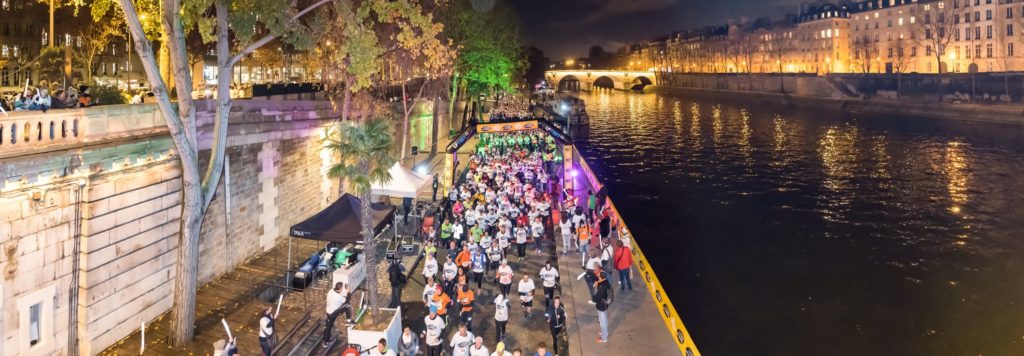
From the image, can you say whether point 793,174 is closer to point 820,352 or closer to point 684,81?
point 820,352

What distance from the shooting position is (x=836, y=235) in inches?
1218

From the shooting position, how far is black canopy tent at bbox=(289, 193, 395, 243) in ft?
53.9

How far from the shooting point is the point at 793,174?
47.4 meters

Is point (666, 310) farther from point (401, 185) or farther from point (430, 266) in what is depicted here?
point (401, 185)

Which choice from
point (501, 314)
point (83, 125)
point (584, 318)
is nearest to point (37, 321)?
point (83, 125)

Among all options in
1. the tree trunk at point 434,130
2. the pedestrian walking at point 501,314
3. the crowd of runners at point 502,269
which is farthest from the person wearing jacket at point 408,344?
the tree trunk at point 434,130

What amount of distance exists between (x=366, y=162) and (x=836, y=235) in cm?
2671

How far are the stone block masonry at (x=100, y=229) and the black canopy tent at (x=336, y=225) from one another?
3.07 m

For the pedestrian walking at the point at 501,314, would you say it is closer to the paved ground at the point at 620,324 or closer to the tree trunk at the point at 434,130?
the paved ground at the point at 620,324

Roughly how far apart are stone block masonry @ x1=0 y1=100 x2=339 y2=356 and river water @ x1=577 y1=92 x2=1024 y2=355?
15605 millimetres

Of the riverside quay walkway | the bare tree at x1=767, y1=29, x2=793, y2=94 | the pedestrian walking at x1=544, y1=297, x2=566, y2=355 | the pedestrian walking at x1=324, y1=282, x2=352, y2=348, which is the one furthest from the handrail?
the bare tree at x1=767, y1=29, x2=793, y2=94

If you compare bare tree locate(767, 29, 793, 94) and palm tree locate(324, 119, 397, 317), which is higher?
bare tree locate(767, 29, 793, 94)

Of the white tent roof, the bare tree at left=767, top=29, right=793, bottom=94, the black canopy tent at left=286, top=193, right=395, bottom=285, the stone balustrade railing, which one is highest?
the bare tree at left=767, top=29, right=793, bottom=94

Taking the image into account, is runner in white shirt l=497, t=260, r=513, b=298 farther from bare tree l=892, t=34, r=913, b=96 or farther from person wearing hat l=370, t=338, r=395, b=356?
bare tree l=892, t=34, r=913, b=96
